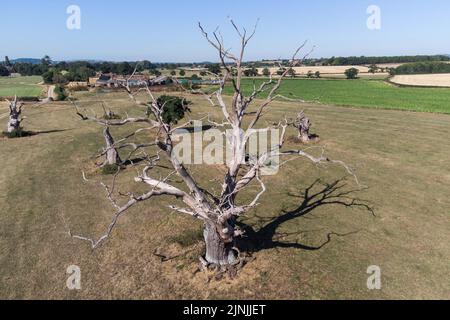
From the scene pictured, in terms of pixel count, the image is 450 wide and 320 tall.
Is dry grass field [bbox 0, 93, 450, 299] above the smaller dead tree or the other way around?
the other way around

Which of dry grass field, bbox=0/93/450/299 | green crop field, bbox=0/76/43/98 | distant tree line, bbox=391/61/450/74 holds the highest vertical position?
distant tree line, bbox=391/61/450/74

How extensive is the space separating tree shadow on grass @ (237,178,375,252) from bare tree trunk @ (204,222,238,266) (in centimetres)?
142

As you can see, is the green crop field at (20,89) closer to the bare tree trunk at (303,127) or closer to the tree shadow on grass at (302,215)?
the bare tree trunk at (303,127)

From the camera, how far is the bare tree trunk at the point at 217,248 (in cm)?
1371

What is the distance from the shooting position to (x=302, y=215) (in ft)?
63.3

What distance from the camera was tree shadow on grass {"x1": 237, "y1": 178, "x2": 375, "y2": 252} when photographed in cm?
1617

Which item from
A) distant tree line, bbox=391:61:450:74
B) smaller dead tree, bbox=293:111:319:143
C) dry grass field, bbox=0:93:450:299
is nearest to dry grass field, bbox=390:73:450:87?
distant tree line, bbox=391:61:450:74

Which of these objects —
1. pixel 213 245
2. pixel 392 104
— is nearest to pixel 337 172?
pixel 213 245

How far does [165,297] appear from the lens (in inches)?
510

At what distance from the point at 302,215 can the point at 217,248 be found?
270 inches

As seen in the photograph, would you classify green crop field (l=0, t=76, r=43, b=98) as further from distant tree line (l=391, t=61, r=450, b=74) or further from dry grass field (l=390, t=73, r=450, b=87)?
distant tree line (l=391, t=61, r=450, b=74)

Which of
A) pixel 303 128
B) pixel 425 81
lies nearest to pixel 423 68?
pixel 425 81

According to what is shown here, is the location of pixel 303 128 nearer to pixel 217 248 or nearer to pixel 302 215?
pixel 302 215
